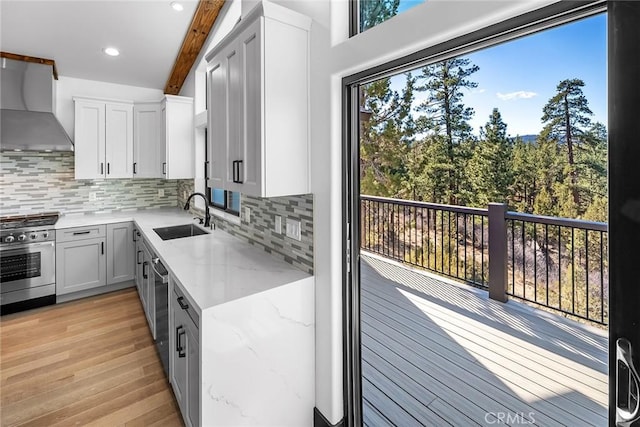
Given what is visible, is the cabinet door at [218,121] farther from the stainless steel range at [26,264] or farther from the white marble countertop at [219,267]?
the stainless steel range at [26,264]

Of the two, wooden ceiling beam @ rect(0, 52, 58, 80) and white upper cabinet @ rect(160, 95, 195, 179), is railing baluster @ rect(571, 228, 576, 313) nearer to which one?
white upper cabinet @ rect(160, 95, 195, 179)

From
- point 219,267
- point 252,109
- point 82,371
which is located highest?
point 252,109

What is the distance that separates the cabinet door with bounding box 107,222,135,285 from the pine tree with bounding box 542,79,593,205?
4172mm

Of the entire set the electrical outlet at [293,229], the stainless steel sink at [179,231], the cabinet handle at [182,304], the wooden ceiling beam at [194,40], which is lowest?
the cabinet handle at [182,304]

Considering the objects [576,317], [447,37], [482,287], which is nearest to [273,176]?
[447,37]

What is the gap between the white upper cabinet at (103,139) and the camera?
3.77m

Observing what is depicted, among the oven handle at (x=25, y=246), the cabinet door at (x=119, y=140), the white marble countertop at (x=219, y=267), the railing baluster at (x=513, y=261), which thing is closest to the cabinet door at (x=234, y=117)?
the white marble countertop at (x=219, y=267)

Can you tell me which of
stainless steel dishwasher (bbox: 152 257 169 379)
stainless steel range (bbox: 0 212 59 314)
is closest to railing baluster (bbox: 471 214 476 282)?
stainless steel dishwasher (bbox: 152 257 169 379)

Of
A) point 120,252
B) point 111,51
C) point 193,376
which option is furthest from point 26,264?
point 193,376

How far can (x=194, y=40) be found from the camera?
11.5ft

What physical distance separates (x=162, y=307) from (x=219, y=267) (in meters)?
0.64

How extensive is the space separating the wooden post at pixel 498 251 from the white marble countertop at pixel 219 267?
997 mm

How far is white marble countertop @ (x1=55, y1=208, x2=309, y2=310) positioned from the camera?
1.59m

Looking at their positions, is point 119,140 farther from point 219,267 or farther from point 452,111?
point 452,111
